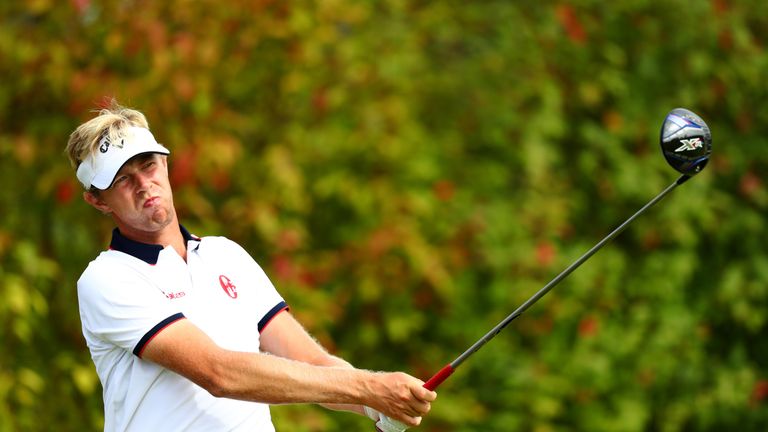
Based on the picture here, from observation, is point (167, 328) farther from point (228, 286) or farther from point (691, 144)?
point (691, 144)

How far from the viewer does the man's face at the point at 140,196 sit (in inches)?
135

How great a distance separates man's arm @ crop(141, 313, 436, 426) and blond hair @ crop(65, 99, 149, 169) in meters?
0.59

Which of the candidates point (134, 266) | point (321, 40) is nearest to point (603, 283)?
point (321, 40)

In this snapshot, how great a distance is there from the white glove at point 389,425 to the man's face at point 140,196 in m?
0.85

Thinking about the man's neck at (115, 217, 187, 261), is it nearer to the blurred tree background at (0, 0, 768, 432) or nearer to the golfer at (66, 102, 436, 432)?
the golfer at (66, 102, 436, 432)

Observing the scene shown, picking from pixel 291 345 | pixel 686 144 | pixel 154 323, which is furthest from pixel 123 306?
pixel 686 144

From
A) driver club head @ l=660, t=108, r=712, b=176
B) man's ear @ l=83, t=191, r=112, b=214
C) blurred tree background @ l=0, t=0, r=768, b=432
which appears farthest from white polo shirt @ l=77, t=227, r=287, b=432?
blurred tree background @ l=0, t=0, r=768, b=432

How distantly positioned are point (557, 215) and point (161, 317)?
184 inches

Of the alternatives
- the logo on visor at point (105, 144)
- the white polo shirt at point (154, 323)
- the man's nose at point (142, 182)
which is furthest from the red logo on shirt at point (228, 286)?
the logo on visor at point (105, 144)

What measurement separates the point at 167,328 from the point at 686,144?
166 centimetres

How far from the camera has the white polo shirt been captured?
10.7 ft

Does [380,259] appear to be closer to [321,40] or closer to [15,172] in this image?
[321,40]

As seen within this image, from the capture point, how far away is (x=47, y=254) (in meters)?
6.54

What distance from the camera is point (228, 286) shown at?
3.52 m
